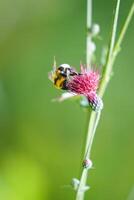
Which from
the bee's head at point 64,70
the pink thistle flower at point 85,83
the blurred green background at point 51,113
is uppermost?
the bee's head at point 64,70

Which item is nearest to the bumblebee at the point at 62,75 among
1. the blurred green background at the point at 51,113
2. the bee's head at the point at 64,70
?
the bee's head at the point at 64,70

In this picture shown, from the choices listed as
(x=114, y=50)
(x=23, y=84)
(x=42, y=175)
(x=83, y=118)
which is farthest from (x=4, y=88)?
(x=114, y=50)

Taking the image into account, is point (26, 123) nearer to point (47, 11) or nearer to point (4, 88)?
point (4, 88)

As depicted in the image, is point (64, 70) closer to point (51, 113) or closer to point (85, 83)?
point (85, 83)

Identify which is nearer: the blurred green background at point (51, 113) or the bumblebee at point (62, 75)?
the bumblebee at point (62, 75)

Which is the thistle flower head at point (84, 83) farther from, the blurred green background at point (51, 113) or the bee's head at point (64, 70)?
the blurred green background at point (51, 113)

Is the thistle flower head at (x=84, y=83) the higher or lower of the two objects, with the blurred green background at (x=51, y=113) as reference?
higher
